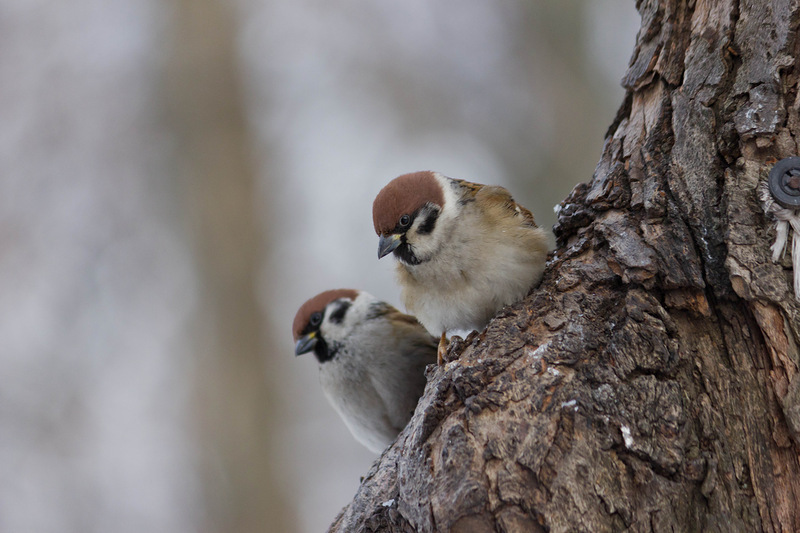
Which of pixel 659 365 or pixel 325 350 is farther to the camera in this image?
pixel 325 350

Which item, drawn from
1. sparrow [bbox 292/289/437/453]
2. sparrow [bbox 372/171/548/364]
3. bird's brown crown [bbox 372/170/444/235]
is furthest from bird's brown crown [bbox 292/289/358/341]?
bird's brown crown [bbox 372/170/444/235]

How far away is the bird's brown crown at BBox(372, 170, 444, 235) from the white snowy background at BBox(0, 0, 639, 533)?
255cm

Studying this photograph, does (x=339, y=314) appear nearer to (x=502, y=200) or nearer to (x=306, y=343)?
(x=306, y=343)

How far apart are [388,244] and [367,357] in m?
0.90

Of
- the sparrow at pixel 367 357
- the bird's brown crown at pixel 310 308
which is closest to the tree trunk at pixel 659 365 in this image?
the sparrow at pixel 367 357

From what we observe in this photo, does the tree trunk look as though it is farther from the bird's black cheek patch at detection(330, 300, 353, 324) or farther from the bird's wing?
the bird's black cheek patch at detection(330, 300, 353, 324)

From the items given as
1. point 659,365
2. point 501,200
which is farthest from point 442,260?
point 659,365

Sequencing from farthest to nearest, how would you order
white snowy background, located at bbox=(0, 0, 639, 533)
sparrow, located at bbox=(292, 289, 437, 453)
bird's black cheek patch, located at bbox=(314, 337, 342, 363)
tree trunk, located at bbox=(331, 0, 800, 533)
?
white snowy background, located at bbox=(0, 0, 639, 533)
bird's black cheek patch, located at bbox=(314, 337, 342, 363)
sparrow, located at bbox=(292, 289, 437, 453)
tree trunk, located at bbox=(331, 0, 800, 533)

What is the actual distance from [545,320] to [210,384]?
3.46 metres

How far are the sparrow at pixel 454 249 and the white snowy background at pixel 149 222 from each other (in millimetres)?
2512

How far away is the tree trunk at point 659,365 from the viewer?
1509 millimetres

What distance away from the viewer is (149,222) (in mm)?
4934

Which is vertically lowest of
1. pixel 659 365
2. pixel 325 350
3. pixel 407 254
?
pixel 659 365

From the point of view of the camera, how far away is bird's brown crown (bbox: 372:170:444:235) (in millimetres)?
2314
